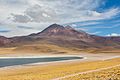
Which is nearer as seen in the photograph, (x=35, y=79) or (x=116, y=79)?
(x=116, y=79)

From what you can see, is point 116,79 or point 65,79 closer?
point 116,79

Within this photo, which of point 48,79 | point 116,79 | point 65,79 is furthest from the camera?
point 48,79

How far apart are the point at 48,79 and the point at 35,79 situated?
2603 mm

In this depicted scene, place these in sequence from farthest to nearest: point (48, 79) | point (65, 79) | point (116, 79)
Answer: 1. point (48, 79)
2. point (65, 79)
3. point (116, 79)

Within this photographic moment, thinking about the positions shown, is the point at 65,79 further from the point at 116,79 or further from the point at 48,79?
the point at 116,79

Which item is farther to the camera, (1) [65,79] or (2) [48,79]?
(2) [48,79]

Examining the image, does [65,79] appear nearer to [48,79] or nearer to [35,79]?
[48,79]

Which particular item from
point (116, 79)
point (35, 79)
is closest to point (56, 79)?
point (35, 79)

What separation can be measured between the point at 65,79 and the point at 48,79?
3.21 m

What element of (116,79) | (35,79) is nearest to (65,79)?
(35,79)

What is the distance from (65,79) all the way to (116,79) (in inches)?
347

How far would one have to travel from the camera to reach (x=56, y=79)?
3378 centimetres

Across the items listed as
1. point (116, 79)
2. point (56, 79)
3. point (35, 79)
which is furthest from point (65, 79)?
point (116, 79)

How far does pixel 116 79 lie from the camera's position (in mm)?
25453
